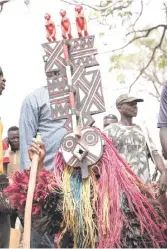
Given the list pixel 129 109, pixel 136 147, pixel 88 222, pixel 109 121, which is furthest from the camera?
pixel 109 121

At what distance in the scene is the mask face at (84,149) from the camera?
3.69 meters

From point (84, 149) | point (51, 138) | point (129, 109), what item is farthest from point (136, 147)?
point (84, 149)

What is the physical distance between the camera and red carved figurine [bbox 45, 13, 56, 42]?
3.86 meters

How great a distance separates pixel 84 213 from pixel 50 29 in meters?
1.13

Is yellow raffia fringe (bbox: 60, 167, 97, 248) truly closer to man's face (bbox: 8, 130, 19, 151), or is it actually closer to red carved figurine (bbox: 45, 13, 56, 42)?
red carved figurine (bbox: 45, 13, 56, 42)

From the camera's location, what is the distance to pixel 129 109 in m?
6.19

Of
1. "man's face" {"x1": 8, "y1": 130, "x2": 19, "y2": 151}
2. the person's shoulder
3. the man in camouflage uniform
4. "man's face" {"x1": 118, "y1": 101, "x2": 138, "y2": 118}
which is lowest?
"man's face" {"x1": 8, "y1": 130, "x2": 19, "y2": 151}

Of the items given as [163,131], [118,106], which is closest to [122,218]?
[163,131]

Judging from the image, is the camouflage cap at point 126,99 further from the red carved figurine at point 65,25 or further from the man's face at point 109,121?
the red carved figurine at point 65,25

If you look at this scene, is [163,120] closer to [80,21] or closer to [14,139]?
[80,21]

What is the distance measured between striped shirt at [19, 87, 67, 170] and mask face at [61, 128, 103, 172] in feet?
2.93

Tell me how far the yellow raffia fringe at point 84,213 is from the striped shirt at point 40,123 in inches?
39.1

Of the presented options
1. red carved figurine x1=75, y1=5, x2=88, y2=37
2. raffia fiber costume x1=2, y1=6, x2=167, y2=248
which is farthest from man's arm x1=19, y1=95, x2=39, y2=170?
red carved figurine x1=75, y1=5, x2=88, y2=37

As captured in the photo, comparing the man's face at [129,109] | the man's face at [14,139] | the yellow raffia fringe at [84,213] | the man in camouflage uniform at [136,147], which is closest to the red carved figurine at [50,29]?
the yellow raffia fringe at [84,213]
